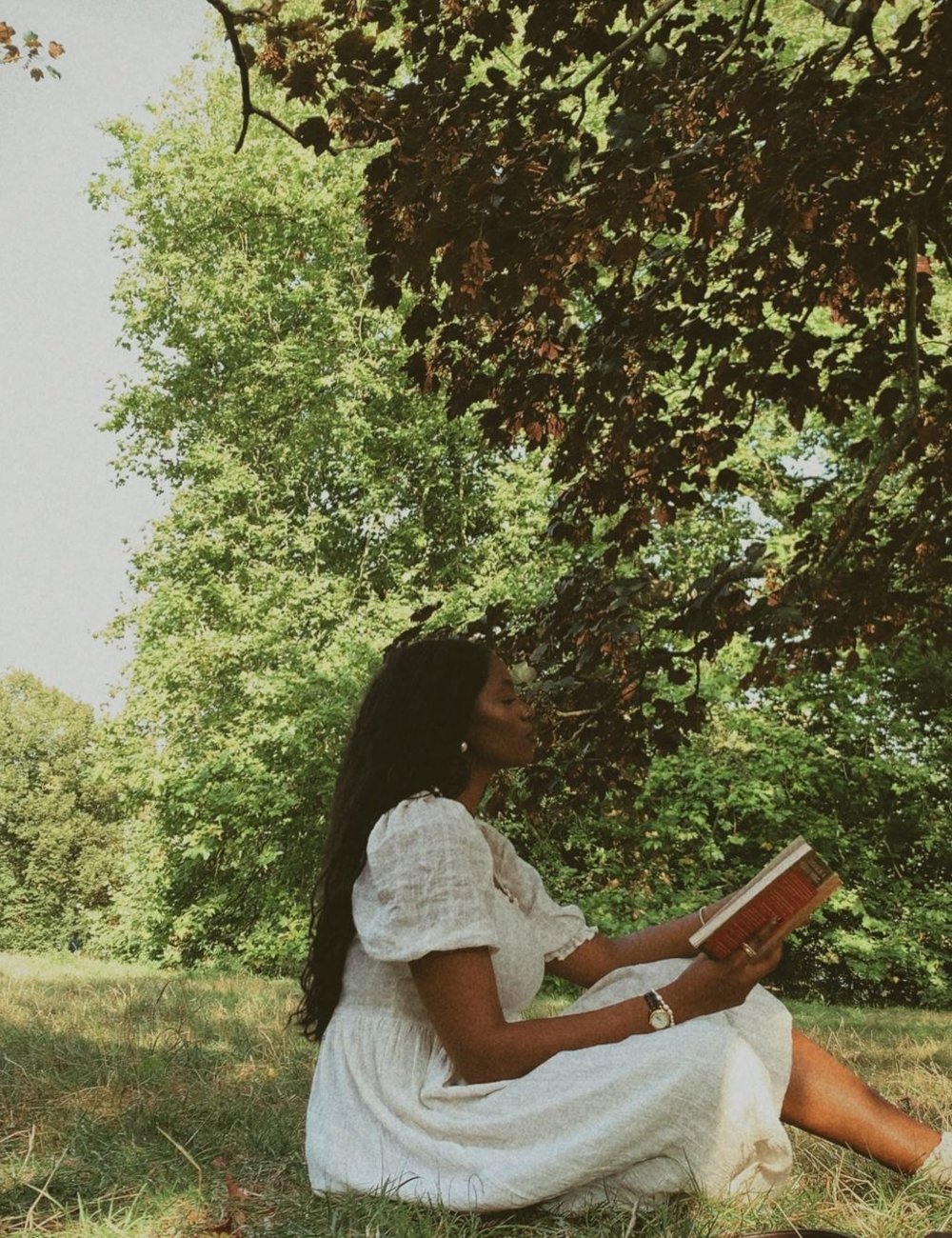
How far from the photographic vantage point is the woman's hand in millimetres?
2357

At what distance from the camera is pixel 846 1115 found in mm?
2518

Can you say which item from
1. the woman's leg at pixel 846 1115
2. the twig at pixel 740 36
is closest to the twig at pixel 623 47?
the twig at pixel 740 36

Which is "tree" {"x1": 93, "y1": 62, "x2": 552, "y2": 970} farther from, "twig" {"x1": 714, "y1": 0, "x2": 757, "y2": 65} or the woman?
the woman

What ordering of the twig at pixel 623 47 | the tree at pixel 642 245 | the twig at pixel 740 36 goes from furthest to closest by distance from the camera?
the twig at pixel 740 36 < the twig at pixel 623 47 < the tree at pixel 642 245

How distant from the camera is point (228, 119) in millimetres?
17344

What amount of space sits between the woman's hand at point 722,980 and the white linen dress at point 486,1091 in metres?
0.07

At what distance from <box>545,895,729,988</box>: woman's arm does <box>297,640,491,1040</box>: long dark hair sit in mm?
748

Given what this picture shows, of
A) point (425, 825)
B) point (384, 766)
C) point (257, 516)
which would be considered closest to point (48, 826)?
point (257, 516)

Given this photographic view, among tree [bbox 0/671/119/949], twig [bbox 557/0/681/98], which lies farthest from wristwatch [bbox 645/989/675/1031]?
tree [bbox 0/671/119/949]

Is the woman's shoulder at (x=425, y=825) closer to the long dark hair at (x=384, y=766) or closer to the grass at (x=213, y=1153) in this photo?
the long dark hair at (x=384, y=766)

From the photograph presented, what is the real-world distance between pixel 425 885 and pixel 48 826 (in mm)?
30963

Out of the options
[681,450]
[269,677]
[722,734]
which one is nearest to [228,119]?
[269,677]

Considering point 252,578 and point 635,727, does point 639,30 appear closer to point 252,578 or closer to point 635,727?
point 635,727

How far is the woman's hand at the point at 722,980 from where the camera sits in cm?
236
